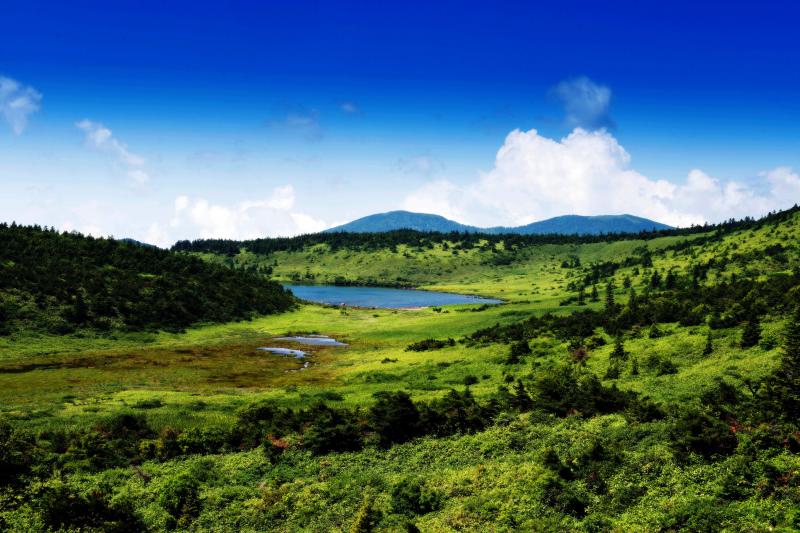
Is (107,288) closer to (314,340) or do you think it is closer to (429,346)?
(314,340)

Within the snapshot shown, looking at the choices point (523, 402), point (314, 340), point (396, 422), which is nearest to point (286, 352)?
point (314, 340)

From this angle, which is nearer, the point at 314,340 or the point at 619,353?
the point at 619,353

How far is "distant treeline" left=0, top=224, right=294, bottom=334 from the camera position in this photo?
101 metres

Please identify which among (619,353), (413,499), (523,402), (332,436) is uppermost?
(619,353)

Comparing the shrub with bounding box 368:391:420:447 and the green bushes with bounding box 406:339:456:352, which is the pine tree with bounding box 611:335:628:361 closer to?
the shrub with bounding box 368:391:420:447

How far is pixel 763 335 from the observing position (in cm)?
4038

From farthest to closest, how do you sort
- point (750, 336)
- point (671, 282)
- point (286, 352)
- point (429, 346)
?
point (671, 282) → point (286, 352) → point (429, 346) → point (750, 336)

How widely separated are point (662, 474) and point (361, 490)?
15910 mm

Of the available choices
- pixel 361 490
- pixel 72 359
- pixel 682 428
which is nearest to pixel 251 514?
pixel 361 490

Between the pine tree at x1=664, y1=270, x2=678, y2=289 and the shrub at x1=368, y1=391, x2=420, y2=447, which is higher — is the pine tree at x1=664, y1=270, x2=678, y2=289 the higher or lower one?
the higher one

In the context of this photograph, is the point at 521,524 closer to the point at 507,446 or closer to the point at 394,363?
the point at 507,446

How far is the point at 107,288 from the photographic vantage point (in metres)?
118

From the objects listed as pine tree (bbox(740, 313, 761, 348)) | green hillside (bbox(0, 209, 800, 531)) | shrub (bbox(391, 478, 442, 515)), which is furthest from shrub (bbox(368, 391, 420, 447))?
pine tree (bbox(740, 313, 761, 348))

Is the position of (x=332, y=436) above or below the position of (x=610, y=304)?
below
